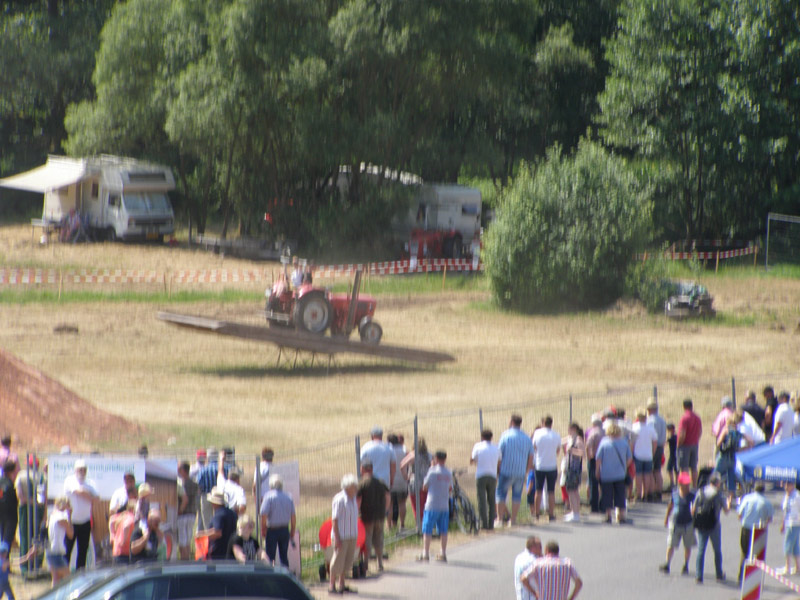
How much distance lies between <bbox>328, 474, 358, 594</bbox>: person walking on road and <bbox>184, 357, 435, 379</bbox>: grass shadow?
1229cm

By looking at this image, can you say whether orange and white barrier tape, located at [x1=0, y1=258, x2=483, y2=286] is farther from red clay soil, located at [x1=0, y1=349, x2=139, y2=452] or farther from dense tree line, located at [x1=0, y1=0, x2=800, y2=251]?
red clay soil, located at [x1=0, y1=349, x2=139, y2=452]

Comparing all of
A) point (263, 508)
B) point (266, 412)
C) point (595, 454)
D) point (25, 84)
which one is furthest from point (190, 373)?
point (25, 84)

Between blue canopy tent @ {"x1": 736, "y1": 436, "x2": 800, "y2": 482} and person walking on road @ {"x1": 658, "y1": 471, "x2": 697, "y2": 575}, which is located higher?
blue canopy tent @ {"x1": 736, "y1": 436, "x2": 800, "y2": 482}

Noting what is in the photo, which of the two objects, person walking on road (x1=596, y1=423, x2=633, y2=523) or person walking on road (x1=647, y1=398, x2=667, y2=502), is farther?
person walking on road (x1=647, y1=398, x2=667, y2=502)

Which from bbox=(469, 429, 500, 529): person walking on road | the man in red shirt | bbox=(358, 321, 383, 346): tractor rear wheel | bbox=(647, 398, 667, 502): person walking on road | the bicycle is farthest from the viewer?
bbox=(358, 321, 383, 346): tractor rear wheel

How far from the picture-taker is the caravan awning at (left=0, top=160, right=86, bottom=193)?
1702 inches

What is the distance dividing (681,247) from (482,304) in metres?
15.0

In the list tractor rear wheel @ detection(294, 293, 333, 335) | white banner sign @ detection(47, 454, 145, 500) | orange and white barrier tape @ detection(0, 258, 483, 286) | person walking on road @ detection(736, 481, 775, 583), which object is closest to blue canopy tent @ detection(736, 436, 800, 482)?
person walking on road @ detection(736, 481, 775, 583)

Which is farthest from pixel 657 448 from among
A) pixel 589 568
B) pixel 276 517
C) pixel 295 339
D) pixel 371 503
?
pixel 295 339

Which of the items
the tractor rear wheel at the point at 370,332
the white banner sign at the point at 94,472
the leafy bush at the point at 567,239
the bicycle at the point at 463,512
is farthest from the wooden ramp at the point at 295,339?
the white banner sign at the point at 94,472

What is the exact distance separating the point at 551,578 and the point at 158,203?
3718cm

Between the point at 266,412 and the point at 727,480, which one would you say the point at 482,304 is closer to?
the point at 266,412

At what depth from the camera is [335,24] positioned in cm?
4116

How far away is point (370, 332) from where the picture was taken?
24.4m
